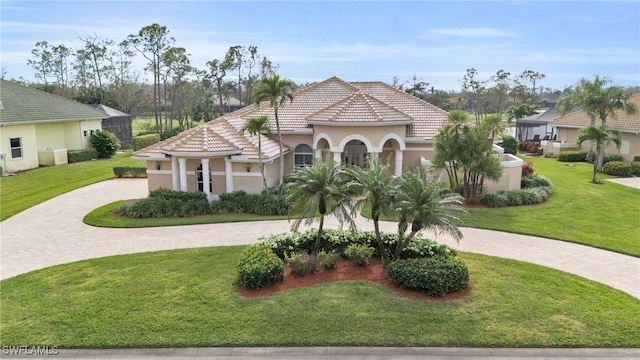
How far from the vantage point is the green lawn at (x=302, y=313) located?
9953mm

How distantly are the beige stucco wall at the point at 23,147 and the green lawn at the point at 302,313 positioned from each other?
869 inches

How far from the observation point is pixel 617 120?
38.7 meters

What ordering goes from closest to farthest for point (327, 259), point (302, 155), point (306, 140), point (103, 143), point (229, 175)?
point (327, 259) < point (229, 175) < point (306, 140) < point (302, 155) < point (103, 143)

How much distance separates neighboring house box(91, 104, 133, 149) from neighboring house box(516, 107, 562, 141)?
47190mm

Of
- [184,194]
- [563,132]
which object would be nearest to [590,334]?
[184,194]

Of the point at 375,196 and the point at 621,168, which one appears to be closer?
the point at 375,196

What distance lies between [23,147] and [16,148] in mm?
466

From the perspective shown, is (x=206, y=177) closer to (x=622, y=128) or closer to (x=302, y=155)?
(x=302, y=155)

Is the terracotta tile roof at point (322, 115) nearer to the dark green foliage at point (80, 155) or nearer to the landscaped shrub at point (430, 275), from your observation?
the landscaped shrub at point (430, 275)

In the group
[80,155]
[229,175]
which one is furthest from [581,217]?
[80,155]

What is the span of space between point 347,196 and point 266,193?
10453 mm

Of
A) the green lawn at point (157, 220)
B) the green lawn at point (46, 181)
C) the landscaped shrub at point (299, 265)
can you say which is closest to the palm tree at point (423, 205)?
the landscaped shrub at point (299, 265)

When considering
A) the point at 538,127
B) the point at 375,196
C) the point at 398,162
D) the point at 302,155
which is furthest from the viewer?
the point at 538,127

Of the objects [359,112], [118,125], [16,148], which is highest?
[359,112]
